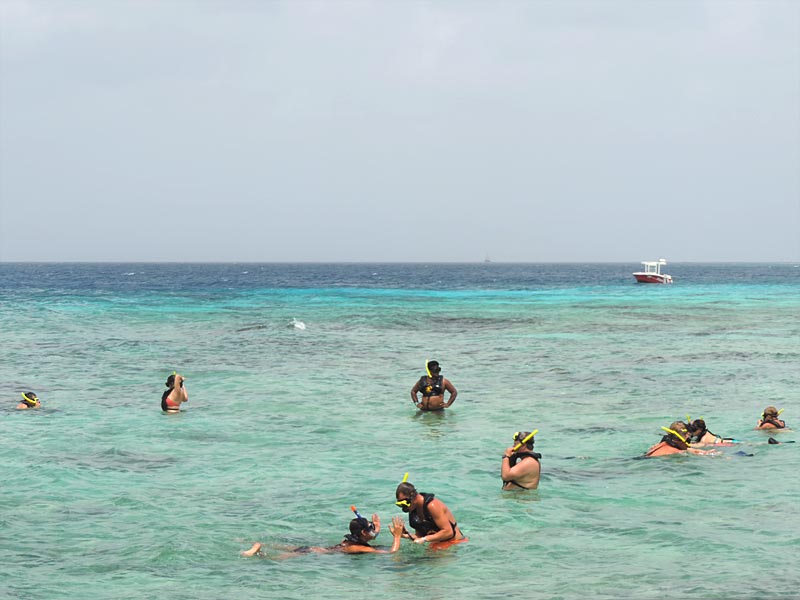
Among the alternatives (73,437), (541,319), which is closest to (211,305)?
(541,319)

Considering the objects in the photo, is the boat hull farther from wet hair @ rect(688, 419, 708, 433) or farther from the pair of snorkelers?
the pair of snorkelers

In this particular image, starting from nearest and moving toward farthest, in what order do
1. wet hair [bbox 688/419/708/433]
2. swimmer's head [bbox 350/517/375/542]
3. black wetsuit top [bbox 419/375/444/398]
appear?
1. swimmer's head [bbox 350/517/375/542]
2. wet hair [bbox 688/419/708/433]
3. black wetsuit top [bbox 419/375/444/398]

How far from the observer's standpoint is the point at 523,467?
43.7 feet

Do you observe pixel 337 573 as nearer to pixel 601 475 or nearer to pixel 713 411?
pixel 601 475

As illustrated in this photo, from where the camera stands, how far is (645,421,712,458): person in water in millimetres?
15648

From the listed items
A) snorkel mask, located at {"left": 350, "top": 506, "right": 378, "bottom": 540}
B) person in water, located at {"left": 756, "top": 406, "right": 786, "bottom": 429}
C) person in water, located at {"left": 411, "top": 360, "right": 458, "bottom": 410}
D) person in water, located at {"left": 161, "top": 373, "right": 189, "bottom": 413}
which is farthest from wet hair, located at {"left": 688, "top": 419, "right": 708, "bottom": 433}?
person in water, located at {"left": 161, "top": 373, "right": 189, "bottom": 413}

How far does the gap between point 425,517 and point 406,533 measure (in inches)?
13.8

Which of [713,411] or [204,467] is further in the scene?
[713,411]

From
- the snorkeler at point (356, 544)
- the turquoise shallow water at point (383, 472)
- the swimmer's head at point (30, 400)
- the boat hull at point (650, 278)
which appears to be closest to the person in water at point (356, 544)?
the snorkeler at point (356, 544)

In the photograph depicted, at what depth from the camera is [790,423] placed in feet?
62.2

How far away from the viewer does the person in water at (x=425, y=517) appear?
10.9m

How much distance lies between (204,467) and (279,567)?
5368mm

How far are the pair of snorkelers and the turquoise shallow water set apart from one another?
0.19 meters

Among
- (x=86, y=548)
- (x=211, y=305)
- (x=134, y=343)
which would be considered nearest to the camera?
(x=86, y=548)
